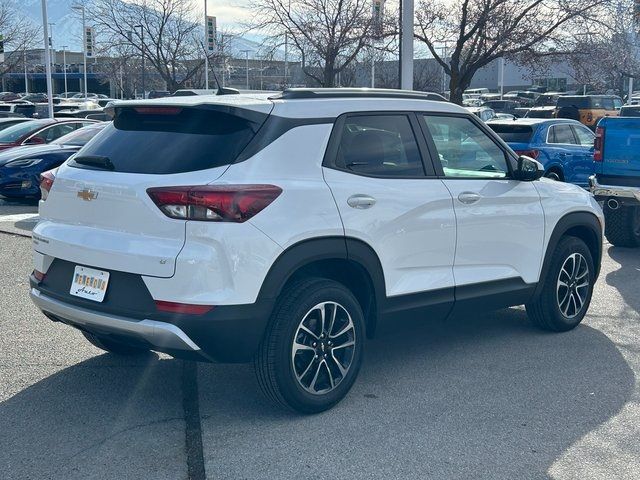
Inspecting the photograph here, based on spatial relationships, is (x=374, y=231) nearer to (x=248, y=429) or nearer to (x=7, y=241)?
(x=248, y=429)

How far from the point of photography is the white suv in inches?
170

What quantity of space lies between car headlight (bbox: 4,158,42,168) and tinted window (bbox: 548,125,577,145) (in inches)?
347

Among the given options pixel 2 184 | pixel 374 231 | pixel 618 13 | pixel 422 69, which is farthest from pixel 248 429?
pixel 422 69

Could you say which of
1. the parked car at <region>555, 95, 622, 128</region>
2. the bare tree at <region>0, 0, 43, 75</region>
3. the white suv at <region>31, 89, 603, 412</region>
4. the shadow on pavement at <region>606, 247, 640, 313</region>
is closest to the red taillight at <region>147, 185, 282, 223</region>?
the white suv at <region>31, 89, 603, 412</region>

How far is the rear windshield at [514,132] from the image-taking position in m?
13.9

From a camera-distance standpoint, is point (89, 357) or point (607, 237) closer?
point (89, 357)

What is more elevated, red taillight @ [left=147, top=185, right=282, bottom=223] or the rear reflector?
the rear reflector

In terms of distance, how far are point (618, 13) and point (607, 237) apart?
35.7 ft

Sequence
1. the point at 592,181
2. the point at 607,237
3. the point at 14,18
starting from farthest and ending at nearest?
the point at 14,18 → the point at 607,237 → the point at 592,181

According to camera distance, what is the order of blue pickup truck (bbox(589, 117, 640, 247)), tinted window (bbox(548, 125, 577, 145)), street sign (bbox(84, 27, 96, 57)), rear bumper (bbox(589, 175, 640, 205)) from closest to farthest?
rear bumper (bbox(589, 175, 640, 205))
blue pickup truck (bbox(589, 117, 640, 247))
tinted window (bbox(548, 125, 577, 145))
street sign (bbox(84, 27, 96, 57))

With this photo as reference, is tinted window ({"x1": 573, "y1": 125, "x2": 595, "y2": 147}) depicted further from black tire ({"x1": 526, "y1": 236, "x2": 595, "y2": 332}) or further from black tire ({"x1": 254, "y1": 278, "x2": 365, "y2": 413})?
black tire ({"x1": 254, "y1": 278, "x2": 365, "y2": 413})

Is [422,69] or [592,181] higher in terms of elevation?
[422,69]

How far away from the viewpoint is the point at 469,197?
5.68 metres

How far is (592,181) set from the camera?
10.3 m
